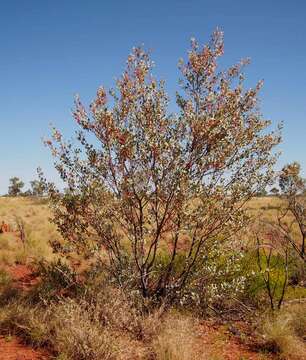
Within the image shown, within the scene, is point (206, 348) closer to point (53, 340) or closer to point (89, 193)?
point (53, 340)

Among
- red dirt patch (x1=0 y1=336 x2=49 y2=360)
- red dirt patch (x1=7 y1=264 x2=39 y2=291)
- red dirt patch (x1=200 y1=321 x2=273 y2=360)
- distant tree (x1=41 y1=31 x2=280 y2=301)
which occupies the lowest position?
red dirt patch (x1=200 y1=321 x2=273 y2=360)

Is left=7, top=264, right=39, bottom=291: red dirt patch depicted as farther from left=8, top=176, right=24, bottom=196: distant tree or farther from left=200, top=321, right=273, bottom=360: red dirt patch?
left=8, top=176, right=24, bottom=196: distant tree

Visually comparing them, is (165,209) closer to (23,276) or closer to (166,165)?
(166,165)

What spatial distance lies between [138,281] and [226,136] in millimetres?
4042

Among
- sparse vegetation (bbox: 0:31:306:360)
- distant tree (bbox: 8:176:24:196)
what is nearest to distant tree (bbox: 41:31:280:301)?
sparse vegetation (bbox: 0:31:306:360)

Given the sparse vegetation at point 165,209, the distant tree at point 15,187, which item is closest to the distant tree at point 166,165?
the sparse vegetation at point 165,209

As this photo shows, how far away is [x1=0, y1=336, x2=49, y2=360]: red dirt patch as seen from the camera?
7332 millimetres

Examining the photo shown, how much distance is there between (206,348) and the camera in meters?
8.38

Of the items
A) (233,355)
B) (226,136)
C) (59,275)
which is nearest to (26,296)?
(59,275)

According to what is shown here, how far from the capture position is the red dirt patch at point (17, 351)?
7.33 meters

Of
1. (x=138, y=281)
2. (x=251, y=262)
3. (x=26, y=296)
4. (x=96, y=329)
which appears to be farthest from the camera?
(x=251, y=262)

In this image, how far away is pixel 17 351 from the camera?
7.65 m

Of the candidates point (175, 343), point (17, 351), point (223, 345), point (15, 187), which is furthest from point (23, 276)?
point (15, 187)

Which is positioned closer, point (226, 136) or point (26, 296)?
point (226, 136)
